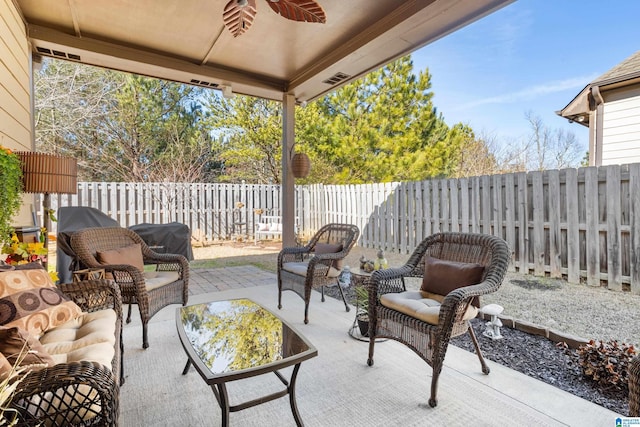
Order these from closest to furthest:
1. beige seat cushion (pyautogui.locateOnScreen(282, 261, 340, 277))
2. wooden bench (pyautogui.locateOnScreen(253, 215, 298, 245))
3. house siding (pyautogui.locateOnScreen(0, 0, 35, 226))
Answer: house siding (pyautogui.locateOnScreen(0, 0, 35, 226)) → beige seat cushion (pyautogui.locateOnScreen(282, 261, 340, 277)) → wooden bench (pyautogui.locateOnScreen(253, 215, 298, 245))

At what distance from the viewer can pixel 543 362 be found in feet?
7.24

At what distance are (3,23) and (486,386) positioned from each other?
4181 mm

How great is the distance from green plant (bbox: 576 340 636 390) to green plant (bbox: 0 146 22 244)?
367cm

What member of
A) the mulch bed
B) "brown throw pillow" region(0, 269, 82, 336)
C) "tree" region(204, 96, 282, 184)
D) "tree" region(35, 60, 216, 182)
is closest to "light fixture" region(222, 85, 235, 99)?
"brown throw pillow" region(0, 269, 82, 336)

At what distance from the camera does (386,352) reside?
2.41 metres

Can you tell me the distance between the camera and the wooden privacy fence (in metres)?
3.29

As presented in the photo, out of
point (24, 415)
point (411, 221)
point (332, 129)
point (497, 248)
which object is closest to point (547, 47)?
point (332, 129)

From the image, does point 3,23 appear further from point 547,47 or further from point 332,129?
point 547,47

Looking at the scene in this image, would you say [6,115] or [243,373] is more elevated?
[6,115]

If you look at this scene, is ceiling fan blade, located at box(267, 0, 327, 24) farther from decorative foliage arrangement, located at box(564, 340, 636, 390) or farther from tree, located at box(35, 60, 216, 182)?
tree, located at box(35, 60, 216, 182)

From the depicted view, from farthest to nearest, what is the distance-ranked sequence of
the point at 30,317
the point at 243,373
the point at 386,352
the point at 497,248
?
the point at 386,352 < the point at 497,248 < the point at 30,317 < the point at 243,373

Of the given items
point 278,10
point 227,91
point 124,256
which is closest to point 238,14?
point 278,10

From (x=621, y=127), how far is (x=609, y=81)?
0.73m

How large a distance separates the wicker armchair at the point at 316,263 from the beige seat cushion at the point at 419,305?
952 millimetres
